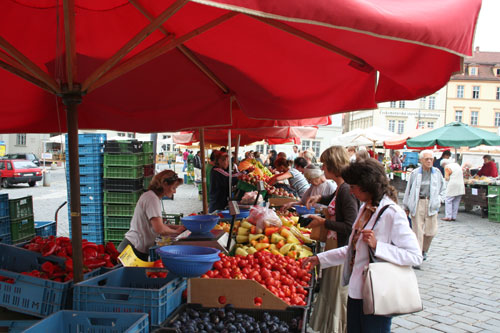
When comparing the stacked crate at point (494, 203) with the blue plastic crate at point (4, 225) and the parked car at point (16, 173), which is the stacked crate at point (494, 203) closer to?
the blue plastic crate at point (4, 225)

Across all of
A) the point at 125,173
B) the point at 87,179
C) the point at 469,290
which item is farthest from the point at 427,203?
the point at 87,179

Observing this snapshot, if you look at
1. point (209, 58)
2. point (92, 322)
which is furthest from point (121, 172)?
point (92, 322)

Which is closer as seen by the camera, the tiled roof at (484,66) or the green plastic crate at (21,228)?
the green plastic crate at (21,228)

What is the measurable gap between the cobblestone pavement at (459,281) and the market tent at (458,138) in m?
3.26

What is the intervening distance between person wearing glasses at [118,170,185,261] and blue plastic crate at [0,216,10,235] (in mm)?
1545

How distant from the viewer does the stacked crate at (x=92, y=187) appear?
25.2 ft

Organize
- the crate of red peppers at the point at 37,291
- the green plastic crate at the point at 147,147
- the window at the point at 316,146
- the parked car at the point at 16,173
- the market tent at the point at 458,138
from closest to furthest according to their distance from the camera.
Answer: the crate of red peppers at the point at 37,291 < the green plastic crate at the point at 147,147 < the market tent at the point at 458,138 < the parked car at the point at 16,173 < the window at the point at 316,146


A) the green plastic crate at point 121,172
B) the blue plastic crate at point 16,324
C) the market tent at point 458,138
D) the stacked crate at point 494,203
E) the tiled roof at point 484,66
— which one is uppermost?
the tiled roof at point 484,66

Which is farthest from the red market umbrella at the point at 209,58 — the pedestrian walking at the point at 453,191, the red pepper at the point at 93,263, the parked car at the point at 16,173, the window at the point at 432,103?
the window at the point at 432,103

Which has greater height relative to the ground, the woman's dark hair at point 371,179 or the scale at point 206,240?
the woman's dark hair at point 371,179

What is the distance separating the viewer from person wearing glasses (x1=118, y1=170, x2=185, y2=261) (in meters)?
4.61

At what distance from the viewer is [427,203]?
778 centimetres

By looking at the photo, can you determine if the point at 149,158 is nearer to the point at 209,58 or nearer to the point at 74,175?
the point at 209,58

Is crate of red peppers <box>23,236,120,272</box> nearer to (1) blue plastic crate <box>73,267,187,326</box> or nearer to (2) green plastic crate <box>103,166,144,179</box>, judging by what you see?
(1) blue plastic crate <box>73,267,187,326</box>
